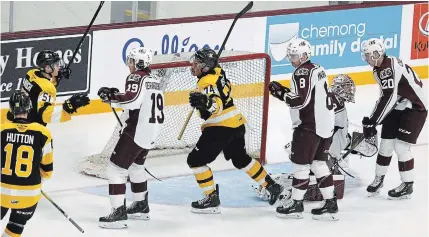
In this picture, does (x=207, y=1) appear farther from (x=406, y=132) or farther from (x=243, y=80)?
(x=406, y=132)

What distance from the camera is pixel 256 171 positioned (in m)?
7.44

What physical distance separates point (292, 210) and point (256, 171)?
1.15 ft

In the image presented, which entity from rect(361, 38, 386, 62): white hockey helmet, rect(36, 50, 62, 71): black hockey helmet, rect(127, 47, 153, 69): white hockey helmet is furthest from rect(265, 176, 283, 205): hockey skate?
rect(36, 50, 62, 71): black hockey helmet

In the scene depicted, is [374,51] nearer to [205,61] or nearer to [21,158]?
[205,61]

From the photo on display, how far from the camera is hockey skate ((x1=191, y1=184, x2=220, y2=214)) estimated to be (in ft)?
24.2

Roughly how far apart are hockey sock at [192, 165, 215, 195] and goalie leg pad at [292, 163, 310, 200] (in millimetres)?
521

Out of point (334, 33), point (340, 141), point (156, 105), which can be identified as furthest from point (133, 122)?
point (334, 33)

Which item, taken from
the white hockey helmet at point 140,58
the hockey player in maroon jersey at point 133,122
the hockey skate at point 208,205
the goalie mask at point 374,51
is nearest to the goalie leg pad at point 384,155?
the goalie mask at point 374,51

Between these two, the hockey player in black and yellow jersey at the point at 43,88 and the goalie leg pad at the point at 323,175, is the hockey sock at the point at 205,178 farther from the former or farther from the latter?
the hockey player in black and yellow jersey at the point at 43,88

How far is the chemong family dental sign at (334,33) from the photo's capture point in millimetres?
10078

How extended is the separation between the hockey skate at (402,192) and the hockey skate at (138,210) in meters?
1.75

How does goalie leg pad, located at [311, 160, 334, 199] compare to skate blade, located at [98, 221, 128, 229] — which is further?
goalie leg pad, located at [311, 160, 334, 199]

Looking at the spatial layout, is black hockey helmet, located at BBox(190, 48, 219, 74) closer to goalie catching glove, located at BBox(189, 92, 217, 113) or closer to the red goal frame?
goalie catching glove, located at BBox(189, 92, 217, 113)

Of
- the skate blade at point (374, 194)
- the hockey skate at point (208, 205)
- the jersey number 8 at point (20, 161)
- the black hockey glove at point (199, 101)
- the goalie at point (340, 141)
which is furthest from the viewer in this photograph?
the skate blade at point (374, 194)
